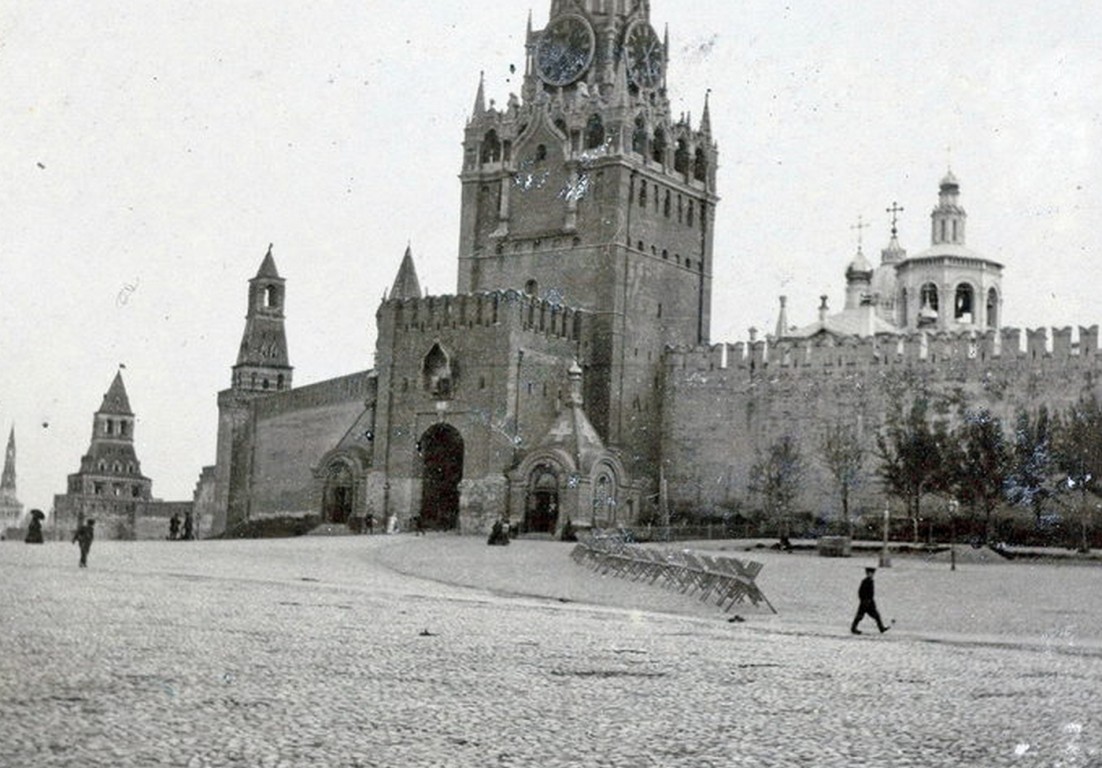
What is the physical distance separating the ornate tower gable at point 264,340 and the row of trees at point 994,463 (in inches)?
1602

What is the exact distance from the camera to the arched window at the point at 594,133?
5303cm

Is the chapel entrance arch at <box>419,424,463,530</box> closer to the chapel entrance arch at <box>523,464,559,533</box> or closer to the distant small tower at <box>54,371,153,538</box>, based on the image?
the chapel entrance arch at <box>523,464,559,533</box>

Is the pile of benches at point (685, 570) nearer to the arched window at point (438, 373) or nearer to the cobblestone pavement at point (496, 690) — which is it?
the cobblestone pavement at point (496, 690)

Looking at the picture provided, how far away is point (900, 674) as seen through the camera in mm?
13742

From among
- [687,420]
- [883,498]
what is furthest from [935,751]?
[687,420]

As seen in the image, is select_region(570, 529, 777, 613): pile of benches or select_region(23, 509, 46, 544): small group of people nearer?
select_region(570, 529, 777, 613): pile of benches

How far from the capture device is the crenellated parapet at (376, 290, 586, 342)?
48.9 m

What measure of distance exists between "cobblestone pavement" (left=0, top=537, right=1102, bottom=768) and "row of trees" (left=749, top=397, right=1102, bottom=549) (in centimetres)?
2413

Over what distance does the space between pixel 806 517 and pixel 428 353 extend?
13012mm

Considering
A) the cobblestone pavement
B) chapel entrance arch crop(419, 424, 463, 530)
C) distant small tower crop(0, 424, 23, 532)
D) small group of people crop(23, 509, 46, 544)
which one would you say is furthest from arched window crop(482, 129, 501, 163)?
distant small tower crop(0, 424, 23, 532)

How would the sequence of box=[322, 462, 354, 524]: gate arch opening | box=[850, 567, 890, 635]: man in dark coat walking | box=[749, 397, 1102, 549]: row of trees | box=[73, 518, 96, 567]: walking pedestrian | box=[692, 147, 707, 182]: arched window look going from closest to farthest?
box=[850, 567, 890, 635]: man in dark coat walking < box=[73, 518, 96, 567]: walking pedestrian < box=[749, 397, 1102, 549]: row of trees < box=[322, 462, 354, 524]: gate arch opening < box=[692, 147, 707, 182]: arched window

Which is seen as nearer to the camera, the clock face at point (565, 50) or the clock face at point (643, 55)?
the clock face at point (643, 55)

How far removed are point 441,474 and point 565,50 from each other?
16.3 m

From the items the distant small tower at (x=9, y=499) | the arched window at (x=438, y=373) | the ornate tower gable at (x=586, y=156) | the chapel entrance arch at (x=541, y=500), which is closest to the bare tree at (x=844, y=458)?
the chapel entrance arch at (x=541, y=500)
